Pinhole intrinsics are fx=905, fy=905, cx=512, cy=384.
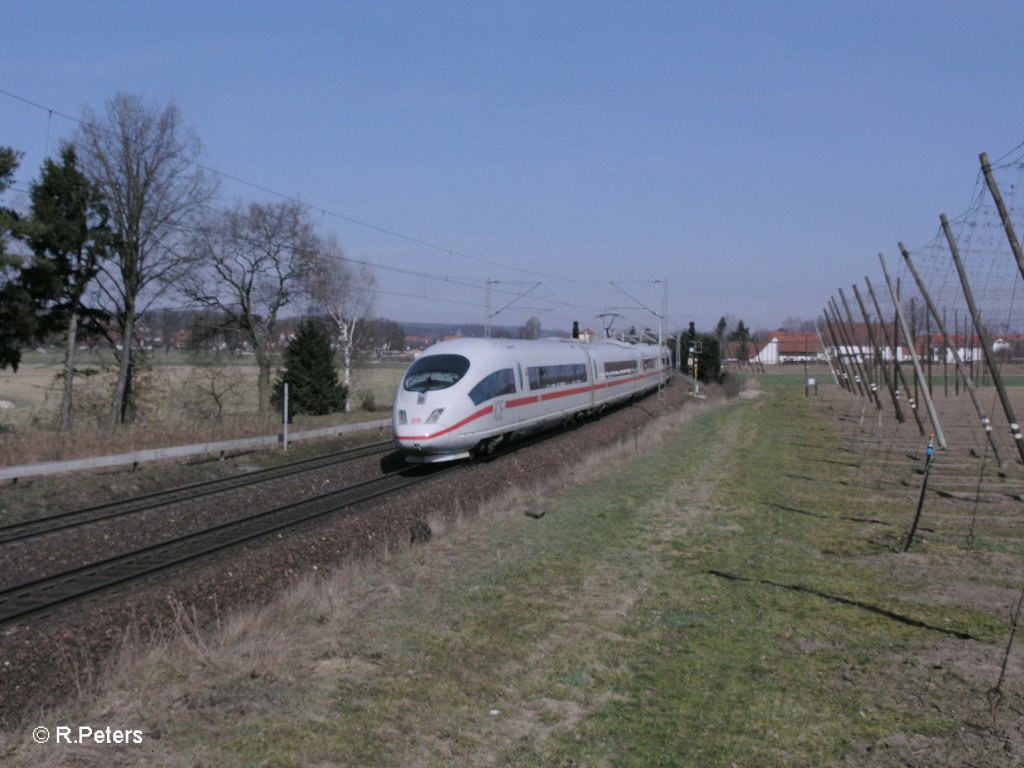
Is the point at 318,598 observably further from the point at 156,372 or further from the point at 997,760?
the point at 156,372

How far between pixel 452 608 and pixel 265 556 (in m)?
4.05

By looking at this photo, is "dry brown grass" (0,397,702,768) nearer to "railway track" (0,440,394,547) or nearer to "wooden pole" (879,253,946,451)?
"railway track" (0,440,394,547)

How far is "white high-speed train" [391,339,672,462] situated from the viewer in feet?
66.5

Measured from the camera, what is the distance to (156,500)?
17.8 metres

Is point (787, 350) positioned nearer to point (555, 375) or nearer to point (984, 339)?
point (555, 375)

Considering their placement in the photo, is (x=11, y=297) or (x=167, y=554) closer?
(x=167, y=554)

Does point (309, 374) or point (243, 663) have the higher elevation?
point (309, 374)

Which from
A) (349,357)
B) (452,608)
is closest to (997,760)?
(452,608)

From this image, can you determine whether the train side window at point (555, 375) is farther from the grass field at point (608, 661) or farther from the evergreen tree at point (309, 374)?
the evergreen tree at point (309, 374)

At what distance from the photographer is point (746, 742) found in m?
5.95

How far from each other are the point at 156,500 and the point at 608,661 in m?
12.9

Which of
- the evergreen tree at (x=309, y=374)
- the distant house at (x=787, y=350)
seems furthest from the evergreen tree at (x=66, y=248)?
the distant house at (x=787, y=350)

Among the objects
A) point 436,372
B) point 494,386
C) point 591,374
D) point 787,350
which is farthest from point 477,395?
point 787,350

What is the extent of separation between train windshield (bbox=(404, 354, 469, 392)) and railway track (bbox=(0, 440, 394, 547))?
9.27 feet
